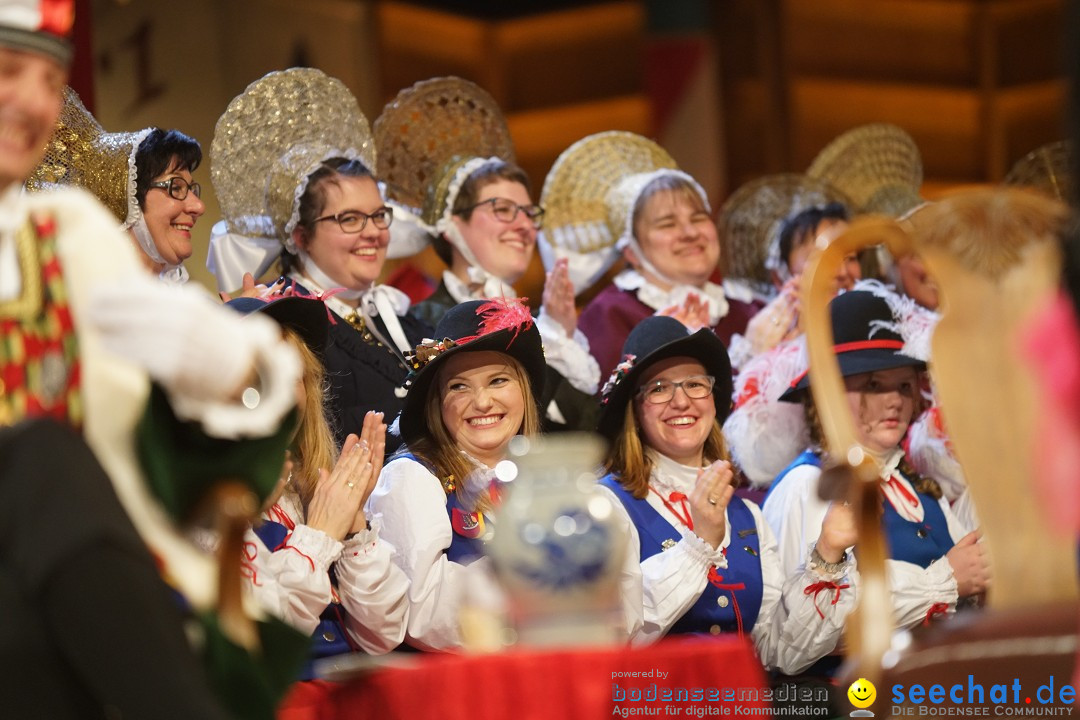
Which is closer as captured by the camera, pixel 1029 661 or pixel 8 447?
pixel 8 447

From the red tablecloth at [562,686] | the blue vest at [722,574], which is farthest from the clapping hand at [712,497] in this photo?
the red tablecloth at [562,686]

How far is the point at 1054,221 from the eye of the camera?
2.38 m

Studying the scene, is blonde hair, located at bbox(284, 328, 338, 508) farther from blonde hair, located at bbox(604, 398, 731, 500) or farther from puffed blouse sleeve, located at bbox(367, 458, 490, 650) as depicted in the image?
blonde hair, located at bbox(604, 398, 731, 500)

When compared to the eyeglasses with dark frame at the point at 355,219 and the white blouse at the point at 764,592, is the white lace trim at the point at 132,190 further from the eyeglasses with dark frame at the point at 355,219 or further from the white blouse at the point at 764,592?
the white blouse at the point at 764,592

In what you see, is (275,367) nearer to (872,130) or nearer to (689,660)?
(689,660)

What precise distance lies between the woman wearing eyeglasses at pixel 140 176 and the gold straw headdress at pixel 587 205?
152cm

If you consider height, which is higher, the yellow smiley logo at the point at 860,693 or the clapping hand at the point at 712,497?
the clapping hand at the point at 712,497

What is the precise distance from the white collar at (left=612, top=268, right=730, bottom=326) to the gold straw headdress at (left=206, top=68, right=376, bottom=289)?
1044 millimetres

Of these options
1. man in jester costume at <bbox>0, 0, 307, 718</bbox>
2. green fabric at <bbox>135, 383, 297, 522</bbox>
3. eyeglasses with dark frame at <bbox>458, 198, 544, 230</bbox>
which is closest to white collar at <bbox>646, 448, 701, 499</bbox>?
eyeglasses with dark frame at <bbox>458, 198, 544, 230</bbox>

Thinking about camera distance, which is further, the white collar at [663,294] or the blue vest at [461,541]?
the white collar at [663,294]

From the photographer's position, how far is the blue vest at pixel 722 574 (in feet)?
11.6

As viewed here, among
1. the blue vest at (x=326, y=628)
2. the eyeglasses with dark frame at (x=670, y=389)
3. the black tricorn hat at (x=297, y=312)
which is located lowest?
the blue vest at (x=326, y=628)

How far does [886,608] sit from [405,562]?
1334 millimetres

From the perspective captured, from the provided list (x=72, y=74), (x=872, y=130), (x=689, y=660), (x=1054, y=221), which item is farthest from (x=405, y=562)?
(x=872, y=130)
